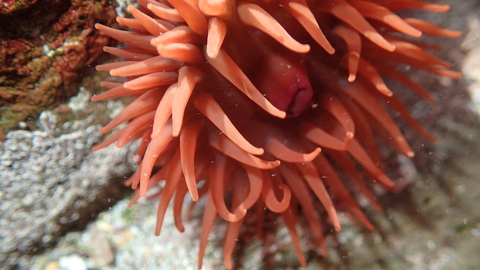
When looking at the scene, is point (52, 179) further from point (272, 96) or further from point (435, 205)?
point (435, 205)

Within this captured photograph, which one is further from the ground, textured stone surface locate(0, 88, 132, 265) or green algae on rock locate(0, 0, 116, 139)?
green algae on rock locate(0, 0, 116, 139)

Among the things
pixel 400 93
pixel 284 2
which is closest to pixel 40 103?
pixel 284 2

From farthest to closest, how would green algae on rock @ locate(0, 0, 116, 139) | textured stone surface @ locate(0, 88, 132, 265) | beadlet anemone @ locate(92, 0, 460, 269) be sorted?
textured stone surface @ locate(0, 88, 132, 265) < green algae on rock @ locate(0, 0, 116, 139) < beadlet anemone @ locate(92, 0, 460, 269)

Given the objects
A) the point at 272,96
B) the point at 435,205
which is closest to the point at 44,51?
the point at 272,96

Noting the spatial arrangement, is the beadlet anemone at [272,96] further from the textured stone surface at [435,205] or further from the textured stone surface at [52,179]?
the textured stone surface at [52,179]

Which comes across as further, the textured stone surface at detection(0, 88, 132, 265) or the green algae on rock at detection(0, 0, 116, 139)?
the textured stone surface at detection(0, 88, 132, 265)

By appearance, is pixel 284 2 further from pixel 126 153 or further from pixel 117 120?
pixel 126 153

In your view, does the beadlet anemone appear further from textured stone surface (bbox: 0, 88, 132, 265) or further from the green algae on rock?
textured stone surface (bbox: 0, 88, 132, 265)

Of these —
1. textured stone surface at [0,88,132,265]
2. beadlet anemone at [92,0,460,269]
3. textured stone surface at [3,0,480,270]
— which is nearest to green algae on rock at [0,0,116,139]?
textured stone surface at [0,88,132,265]
